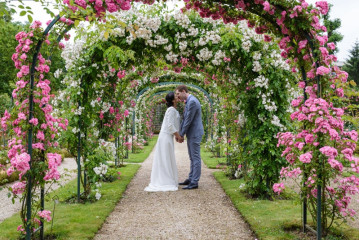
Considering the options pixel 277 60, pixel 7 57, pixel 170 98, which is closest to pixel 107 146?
pixel 170 98

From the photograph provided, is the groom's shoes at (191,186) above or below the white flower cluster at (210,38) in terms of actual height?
below

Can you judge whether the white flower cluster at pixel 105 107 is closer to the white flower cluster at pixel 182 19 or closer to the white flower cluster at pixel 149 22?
the white flower cluster at pixel 149 22

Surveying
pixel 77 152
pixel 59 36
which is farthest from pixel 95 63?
pixel 59 36

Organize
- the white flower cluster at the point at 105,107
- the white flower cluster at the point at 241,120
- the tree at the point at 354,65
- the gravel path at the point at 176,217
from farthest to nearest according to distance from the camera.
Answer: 1. the tree at the point at 354,65
2. the white flower cluster at the point at 105,107
3. the white flower cluster at the point at 241,120
4. the gravel path at the point at 176,217

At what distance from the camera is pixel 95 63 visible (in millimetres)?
4863

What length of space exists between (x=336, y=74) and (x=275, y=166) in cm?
217

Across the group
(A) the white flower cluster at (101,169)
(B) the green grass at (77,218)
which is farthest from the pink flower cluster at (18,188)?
(A) the white flower cluster at (101,169)

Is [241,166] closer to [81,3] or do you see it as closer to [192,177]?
[192,177]

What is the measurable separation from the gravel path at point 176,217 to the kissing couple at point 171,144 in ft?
0.81

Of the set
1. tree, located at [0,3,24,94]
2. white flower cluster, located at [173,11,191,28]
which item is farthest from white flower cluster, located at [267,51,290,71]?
tree, located at [0,3,24,94]

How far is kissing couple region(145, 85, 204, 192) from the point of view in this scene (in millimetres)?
6055

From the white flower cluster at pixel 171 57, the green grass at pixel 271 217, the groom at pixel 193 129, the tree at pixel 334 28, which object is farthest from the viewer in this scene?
the tree at pixel 334 28

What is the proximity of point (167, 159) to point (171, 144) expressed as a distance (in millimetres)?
289

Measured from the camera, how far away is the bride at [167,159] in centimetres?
611
